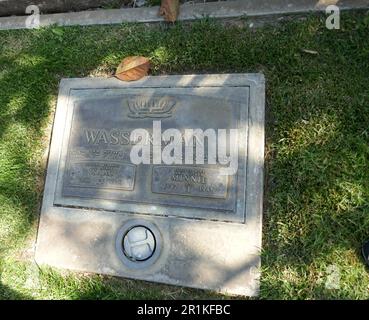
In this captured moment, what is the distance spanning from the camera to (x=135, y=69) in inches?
105

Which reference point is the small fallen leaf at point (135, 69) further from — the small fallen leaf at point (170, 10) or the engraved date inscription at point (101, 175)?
the engraved date inscription at point (101, 175)

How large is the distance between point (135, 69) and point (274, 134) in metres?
0.94

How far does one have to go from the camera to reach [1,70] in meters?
3.00

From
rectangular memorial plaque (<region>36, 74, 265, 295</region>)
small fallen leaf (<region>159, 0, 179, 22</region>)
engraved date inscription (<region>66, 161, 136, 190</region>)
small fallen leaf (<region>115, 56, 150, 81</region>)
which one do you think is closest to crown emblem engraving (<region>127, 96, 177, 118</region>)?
rectangular memorial plaque (<region>36, 74, 265, 295</region>)

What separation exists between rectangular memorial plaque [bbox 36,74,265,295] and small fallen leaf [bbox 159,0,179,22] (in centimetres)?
42

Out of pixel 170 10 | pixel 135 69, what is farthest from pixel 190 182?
pixel 170 10

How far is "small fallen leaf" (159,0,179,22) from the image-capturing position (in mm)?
2723

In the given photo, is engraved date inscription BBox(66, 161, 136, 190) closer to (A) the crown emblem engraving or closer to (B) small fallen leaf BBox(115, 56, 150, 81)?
(A) the crown emblem engraving

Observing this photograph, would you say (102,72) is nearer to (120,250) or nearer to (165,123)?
(165,123)

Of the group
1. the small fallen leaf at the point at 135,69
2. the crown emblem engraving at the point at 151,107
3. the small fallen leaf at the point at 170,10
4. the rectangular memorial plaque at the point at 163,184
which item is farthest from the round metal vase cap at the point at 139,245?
the small fallen leaf at the point at 170,10
